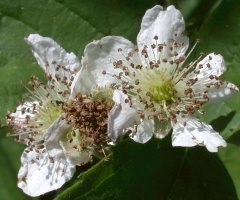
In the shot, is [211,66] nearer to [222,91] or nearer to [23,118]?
[222,91]

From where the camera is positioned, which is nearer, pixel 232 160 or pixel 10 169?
pixel 232 160

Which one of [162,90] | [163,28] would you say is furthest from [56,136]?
[163,28]

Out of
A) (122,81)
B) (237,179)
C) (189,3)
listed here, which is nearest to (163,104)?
(122,81)

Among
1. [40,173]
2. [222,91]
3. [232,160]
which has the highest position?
[222,91]

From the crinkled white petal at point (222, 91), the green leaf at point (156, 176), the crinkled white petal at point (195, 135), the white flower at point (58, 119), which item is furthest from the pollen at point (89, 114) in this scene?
the crinkled white petal at point (222, 91)

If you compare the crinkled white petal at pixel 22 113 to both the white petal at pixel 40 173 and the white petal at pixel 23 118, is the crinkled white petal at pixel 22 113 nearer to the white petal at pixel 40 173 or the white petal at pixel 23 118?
the white petal at pixel 23 118

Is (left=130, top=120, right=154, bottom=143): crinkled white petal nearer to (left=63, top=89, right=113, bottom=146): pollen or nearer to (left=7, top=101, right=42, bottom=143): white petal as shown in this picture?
(left=63, top=89, right=113, bottom=146): pollen

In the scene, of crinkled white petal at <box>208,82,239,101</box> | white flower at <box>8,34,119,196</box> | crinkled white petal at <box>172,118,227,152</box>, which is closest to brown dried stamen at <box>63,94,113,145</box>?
white flower at <box>8,34,119,196</box>
